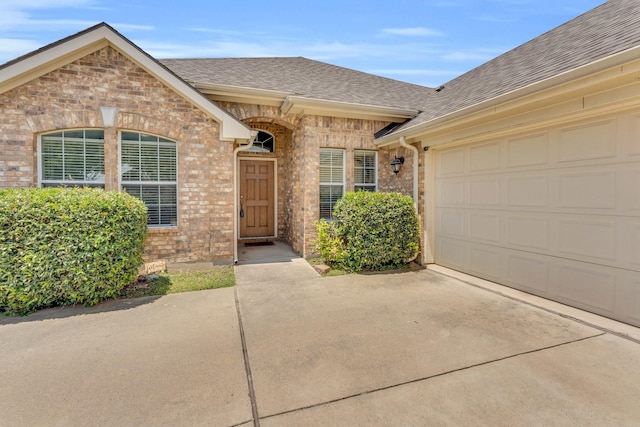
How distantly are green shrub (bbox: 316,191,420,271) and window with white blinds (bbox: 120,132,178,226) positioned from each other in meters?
3.24

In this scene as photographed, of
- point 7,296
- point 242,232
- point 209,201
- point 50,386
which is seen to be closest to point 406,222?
point 209,201

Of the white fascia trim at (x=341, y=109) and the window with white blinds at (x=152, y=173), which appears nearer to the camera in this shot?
the window with white blinds at (x=152, y=173)

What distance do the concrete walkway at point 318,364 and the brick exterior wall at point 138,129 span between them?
78.5 inches

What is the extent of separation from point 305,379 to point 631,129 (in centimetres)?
459

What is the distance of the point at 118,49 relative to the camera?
5395mm

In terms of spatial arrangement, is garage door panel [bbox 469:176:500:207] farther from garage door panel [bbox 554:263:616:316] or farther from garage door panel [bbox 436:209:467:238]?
garage door panel [bbox 554:263:616:316]

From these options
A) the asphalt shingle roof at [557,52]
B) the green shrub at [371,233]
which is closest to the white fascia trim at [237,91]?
the green shrub at [371,233]

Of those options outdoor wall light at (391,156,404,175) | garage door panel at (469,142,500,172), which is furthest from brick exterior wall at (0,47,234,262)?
garage door panel at (469,142,500,172)

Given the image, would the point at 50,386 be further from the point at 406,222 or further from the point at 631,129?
the point at 631,129

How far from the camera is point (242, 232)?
8.73m

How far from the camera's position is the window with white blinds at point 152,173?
5.76m

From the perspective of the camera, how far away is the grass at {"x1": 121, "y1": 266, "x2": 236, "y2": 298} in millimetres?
4660

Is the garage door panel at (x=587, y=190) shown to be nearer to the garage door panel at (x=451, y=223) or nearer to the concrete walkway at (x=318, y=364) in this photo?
the concrete walkway at (x=318, y=364)

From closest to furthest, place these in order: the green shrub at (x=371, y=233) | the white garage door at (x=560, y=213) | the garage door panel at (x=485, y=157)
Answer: the white garage door at (x=560, y=213)
the garage door panel at (x=485, y=157)
the green shrub at (x=371, y=233)
